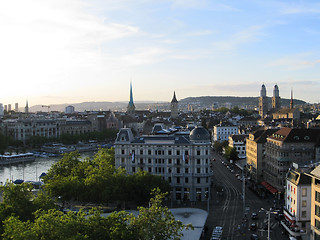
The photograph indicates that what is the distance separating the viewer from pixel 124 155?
61281 millimetres

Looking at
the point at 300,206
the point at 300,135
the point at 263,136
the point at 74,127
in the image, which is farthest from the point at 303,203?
the point at 74,127

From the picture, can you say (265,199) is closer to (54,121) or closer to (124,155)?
(124,155)

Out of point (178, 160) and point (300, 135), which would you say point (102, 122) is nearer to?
point (178, 160)

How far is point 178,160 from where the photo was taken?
192ft

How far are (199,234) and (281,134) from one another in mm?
29691

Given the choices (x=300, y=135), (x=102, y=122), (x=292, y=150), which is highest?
(x=300, y=135)

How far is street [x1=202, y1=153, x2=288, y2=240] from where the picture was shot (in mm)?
41500

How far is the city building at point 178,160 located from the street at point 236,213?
11.7ft

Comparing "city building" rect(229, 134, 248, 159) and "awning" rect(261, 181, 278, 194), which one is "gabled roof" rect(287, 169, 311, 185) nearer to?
"awning" rect(261, 181, 278, 194)

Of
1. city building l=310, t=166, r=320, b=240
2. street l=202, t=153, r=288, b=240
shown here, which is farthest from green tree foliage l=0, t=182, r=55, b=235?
city building l=310, t=166, r=320, b=240

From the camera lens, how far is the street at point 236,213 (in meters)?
41.5

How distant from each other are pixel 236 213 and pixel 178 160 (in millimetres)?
13014

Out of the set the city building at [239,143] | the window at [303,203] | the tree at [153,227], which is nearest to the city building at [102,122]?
the city building at [239,143]

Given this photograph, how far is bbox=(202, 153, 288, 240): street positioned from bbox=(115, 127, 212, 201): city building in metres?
3.56
